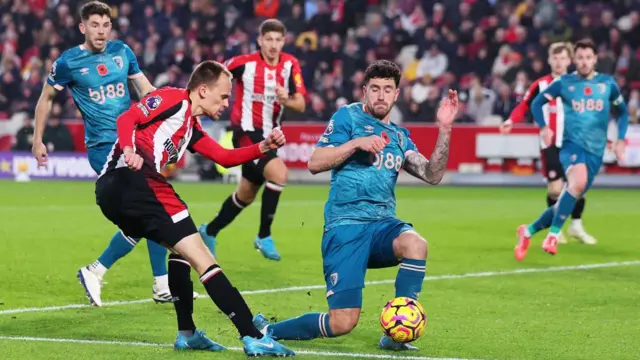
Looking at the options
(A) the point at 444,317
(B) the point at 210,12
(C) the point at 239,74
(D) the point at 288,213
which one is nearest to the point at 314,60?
(B) the point at 210,12

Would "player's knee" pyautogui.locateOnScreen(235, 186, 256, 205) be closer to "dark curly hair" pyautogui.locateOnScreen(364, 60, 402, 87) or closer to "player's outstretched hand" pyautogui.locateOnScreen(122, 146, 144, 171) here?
"dark curly hair" pyautogui.locateOnScreen(364, 60, 402, 87)

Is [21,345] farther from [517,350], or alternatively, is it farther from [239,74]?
[239,74]

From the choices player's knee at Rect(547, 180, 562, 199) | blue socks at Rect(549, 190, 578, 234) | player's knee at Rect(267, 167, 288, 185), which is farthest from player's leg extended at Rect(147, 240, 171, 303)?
player's knee at Rect(547, 180, 562, 199)

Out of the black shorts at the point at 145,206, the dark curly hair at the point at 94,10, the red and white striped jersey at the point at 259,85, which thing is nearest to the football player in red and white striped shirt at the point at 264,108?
the red and white striped jersey at the point at 259,85

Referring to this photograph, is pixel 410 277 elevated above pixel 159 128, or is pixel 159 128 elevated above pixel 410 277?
pixel 159 128

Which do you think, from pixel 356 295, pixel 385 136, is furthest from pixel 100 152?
pixel 356 295

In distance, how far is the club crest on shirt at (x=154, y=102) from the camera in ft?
23.1

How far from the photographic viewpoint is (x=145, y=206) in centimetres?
697

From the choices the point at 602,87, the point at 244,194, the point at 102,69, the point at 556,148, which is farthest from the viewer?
the point at 556,148

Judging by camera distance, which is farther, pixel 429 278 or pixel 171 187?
pixel 429 278

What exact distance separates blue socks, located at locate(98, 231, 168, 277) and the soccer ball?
9.50 ft

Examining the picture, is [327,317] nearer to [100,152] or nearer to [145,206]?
[145,206]

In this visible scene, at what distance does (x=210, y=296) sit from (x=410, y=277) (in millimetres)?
1183

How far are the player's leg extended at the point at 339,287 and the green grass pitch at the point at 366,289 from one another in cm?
15
